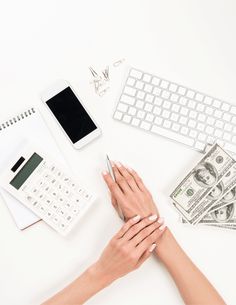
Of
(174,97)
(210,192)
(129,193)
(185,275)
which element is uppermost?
(174,97)

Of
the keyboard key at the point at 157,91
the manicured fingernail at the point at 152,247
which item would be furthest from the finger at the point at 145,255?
the keyboard key at the point at 157,91

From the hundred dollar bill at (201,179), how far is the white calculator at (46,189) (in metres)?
0.21

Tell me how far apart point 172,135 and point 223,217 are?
8.7 inches

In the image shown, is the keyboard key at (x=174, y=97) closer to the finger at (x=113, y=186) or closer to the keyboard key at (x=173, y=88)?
the keyboard key at (x=173, y=88)

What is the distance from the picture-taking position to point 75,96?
3.35 ft

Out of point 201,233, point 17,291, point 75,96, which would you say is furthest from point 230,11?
point 17,291

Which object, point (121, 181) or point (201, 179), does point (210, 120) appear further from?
point (121, 181)

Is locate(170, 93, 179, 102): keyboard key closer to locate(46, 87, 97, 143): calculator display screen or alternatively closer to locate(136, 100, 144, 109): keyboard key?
locate(136, 100, 144, 109): keyboard key

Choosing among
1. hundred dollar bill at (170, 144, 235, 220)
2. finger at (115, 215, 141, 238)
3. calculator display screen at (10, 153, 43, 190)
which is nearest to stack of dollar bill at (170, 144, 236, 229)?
hundred dollar bill at (170, 144, 235, 220)

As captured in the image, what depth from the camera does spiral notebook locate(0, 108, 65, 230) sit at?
0.99m

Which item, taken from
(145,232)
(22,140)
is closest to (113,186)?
(145,232)

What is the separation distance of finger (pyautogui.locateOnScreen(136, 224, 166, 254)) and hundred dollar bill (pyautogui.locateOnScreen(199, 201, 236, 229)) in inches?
3.7

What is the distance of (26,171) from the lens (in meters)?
0.99

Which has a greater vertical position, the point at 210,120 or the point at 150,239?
the point at 210,120
